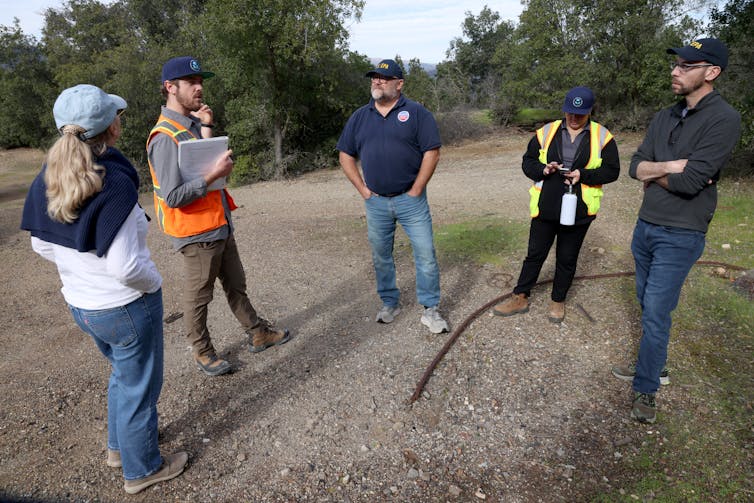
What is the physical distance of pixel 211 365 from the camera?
3.92 metres

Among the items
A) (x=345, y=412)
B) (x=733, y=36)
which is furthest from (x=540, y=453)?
(x=733, y=36)

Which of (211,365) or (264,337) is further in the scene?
(264,337)

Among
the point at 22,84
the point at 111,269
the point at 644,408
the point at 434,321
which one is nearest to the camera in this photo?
the point at 111,269

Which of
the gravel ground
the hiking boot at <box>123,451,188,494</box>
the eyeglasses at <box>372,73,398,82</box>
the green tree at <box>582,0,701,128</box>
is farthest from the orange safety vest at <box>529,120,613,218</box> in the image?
the green tree at <box>582,0,701,128</box>

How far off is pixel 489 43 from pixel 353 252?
1257 inches

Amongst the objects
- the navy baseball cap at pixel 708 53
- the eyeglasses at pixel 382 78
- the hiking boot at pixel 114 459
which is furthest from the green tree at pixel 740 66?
the hiking boot at pixel 114 459

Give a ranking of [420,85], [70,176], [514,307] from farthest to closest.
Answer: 1. [420,85]
2. [514,307]
3. [70,176]

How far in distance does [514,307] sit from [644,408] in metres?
1.57

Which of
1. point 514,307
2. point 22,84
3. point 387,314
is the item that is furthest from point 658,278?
point 22,84

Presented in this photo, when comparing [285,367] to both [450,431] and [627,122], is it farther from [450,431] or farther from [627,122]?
[627,122]

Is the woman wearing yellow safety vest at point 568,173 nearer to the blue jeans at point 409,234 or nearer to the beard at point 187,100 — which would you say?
the blue jeans at point 409,234

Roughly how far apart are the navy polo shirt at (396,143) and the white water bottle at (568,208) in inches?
43.8

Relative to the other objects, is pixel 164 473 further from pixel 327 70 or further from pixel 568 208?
pixel 327 70

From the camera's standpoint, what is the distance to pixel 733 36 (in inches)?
383
